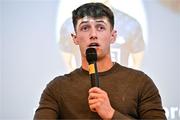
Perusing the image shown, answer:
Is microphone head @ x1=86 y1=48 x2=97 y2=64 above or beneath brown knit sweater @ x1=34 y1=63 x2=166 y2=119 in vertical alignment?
above

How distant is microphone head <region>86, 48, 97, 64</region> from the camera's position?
0.92 meters

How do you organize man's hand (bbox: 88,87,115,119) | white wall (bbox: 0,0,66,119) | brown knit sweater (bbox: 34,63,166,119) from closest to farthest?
man's hand (bbox: 88,87,115,119)
brown knit sweater (bbox: 34,63,166,119)
white wall (bbox: 0,0,66,119)

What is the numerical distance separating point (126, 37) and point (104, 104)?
28.8 inches

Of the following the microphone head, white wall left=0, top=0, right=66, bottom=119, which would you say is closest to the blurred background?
white wall left=0, top=0, right=66, bottom=119

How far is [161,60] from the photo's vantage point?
1.56m

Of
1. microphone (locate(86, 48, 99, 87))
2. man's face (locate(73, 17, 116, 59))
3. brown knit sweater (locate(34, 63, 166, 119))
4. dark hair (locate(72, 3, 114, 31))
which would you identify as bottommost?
brown knit sweater (locate(34, 63, 166, 119))

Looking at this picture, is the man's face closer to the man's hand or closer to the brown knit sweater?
the brown knit sweater

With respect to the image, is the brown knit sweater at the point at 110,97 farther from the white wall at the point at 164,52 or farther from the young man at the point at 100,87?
the white wall at the point at 164,52

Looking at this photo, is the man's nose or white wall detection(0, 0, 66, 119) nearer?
the man's nose

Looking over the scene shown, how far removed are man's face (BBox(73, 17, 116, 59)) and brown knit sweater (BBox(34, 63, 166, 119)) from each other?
0.30 feet

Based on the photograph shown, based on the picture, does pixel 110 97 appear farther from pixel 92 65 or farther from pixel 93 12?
pixel 93 12

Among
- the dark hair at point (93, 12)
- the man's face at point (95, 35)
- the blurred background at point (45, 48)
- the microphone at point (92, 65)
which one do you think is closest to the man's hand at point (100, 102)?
the microphone at point (92, 65)

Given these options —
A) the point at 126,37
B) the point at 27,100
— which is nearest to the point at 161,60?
the point at 126,37

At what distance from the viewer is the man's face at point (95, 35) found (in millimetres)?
1024
